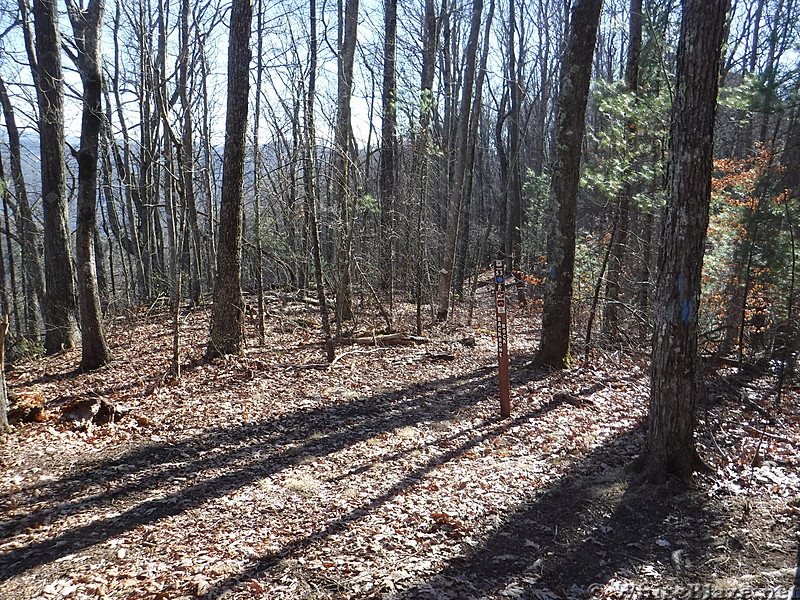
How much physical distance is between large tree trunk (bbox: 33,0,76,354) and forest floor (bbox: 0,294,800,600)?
7.58ft

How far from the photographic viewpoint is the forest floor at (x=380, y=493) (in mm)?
3527

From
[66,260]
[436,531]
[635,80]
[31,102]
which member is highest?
[635,80]

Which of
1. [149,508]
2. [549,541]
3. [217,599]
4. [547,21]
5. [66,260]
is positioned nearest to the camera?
[217,599]

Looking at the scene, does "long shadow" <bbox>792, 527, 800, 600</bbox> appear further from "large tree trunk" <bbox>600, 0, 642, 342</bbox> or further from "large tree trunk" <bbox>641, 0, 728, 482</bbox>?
"large tree trunk" <bbox>600, 0, 642, 342</bbox>

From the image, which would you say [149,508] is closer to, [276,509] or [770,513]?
[276,509]

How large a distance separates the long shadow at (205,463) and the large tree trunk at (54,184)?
6.19 meters

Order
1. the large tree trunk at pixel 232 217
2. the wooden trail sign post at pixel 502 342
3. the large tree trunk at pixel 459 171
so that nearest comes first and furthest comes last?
the wooden trail sign post at pixel 502 342
the large tree trunk at pixel 232 217
the large tree trunk at pixel 459 171

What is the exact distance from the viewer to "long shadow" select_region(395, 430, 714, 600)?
3.51 m

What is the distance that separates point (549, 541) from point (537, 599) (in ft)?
2.46

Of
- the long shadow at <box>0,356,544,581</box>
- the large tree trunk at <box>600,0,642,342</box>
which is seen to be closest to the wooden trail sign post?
the long shadow at <box>0,356,544,581</box>

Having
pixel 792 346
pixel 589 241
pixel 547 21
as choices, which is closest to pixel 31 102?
pixel 589 241

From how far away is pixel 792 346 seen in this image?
9.09 m

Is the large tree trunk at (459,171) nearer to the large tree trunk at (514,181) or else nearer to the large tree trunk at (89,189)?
the large tree trunk at (514,181)

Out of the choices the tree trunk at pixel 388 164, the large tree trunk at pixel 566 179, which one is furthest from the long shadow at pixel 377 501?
the tree trunk at pixel 388 164
